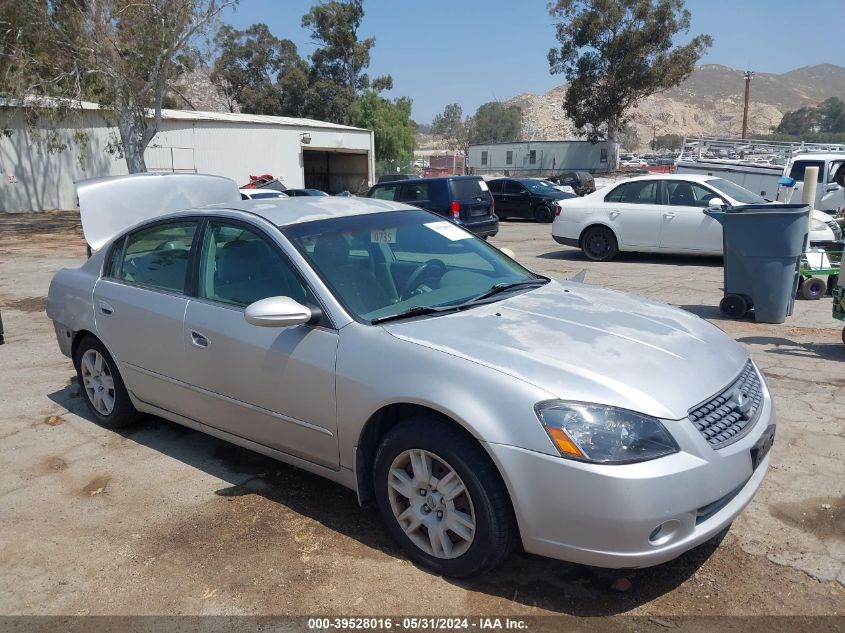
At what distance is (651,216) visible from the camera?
40.7ft

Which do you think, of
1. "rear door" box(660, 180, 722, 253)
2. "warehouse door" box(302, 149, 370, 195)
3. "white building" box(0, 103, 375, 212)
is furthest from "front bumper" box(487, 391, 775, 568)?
"warehouse door" box(302, 149, 370, 195)

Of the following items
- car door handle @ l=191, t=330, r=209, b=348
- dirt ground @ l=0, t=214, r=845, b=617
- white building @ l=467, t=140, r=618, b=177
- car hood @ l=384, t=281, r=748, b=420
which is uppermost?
white building @ l=467, t=140, r=618, b=177

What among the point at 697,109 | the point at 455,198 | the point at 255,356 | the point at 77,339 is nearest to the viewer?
the point at 255,356

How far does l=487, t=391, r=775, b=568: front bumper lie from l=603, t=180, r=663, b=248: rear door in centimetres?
1015

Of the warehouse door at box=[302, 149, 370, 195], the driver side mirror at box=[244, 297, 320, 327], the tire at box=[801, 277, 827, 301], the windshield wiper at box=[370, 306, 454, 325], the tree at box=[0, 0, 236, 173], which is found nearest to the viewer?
the driver side mirror at box=[244, 297, 320, 327]

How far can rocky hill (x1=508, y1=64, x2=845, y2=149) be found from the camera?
134625 millimetres

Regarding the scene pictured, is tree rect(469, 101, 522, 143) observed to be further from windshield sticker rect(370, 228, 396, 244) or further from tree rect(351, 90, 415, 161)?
windshield sticker rect(370, 228, 396, 244)

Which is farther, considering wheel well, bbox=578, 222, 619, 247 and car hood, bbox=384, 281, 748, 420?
wheel well, bbox=578, 222, 619, 247

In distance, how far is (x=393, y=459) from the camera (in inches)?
124

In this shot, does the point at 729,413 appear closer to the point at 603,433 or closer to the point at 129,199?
the point at 603,433

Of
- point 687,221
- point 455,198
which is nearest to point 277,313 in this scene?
point 687,221

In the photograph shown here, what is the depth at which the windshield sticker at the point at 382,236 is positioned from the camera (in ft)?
13.2

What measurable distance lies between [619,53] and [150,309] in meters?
48.3

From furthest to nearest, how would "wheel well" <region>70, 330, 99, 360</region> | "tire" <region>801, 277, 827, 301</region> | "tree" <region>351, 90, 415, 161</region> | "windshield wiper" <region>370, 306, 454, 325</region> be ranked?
1. "tree" <region>351, 90, 415, 161</region>
2. "tire" <region>801, 277, 827, 301</region>
3. "wheel well" <region>70, 330, 99, 360</region>
4. "windshield wiper" <region>370, 306, 454, 325</region>
